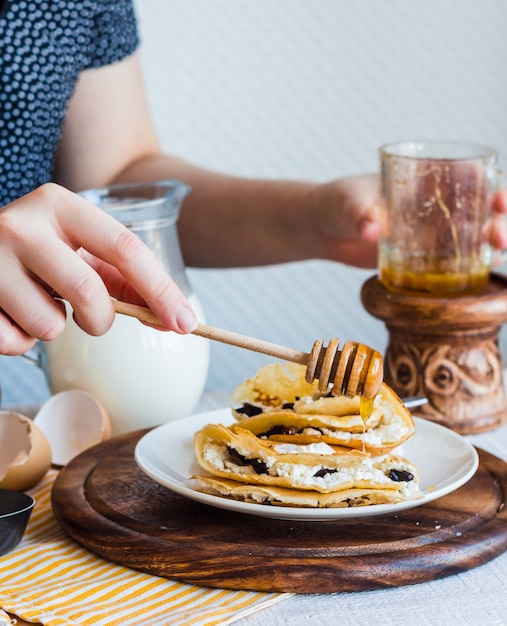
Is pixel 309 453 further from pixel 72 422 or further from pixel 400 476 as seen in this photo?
pixel 72 422

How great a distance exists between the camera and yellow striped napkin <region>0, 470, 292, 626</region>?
633 millimetres

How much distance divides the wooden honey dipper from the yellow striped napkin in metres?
0.17

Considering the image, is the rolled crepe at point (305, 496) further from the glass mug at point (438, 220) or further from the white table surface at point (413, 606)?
the glass mug at point (438, 220)

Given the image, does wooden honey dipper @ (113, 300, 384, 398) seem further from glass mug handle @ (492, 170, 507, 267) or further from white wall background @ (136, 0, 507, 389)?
white wall background @ (136, 0, 507, 389)

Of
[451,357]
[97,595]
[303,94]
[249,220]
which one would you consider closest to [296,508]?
[97,595]

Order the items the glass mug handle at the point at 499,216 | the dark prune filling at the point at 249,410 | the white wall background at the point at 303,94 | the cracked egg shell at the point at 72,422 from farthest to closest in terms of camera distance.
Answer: the white wall background at the point at 303,94 < the glass mug handle at the point at 499,216 < the cracked egg shell at the point at 72,422 < the dark prune filling at the point at 249,410

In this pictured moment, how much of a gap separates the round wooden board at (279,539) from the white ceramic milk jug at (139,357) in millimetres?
193

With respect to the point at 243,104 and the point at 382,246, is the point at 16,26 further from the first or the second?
the point at 243,104

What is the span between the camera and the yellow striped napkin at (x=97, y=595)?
0.63m

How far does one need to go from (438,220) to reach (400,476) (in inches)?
17.6

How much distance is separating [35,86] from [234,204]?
358 millimetres

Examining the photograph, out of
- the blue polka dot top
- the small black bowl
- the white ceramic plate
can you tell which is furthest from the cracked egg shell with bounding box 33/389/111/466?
the blue polka dot top

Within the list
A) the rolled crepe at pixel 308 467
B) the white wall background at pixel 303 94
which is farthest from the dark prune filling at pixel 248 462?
the white wall background at pixel 303 94

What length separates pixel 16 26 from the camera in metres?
1.26
